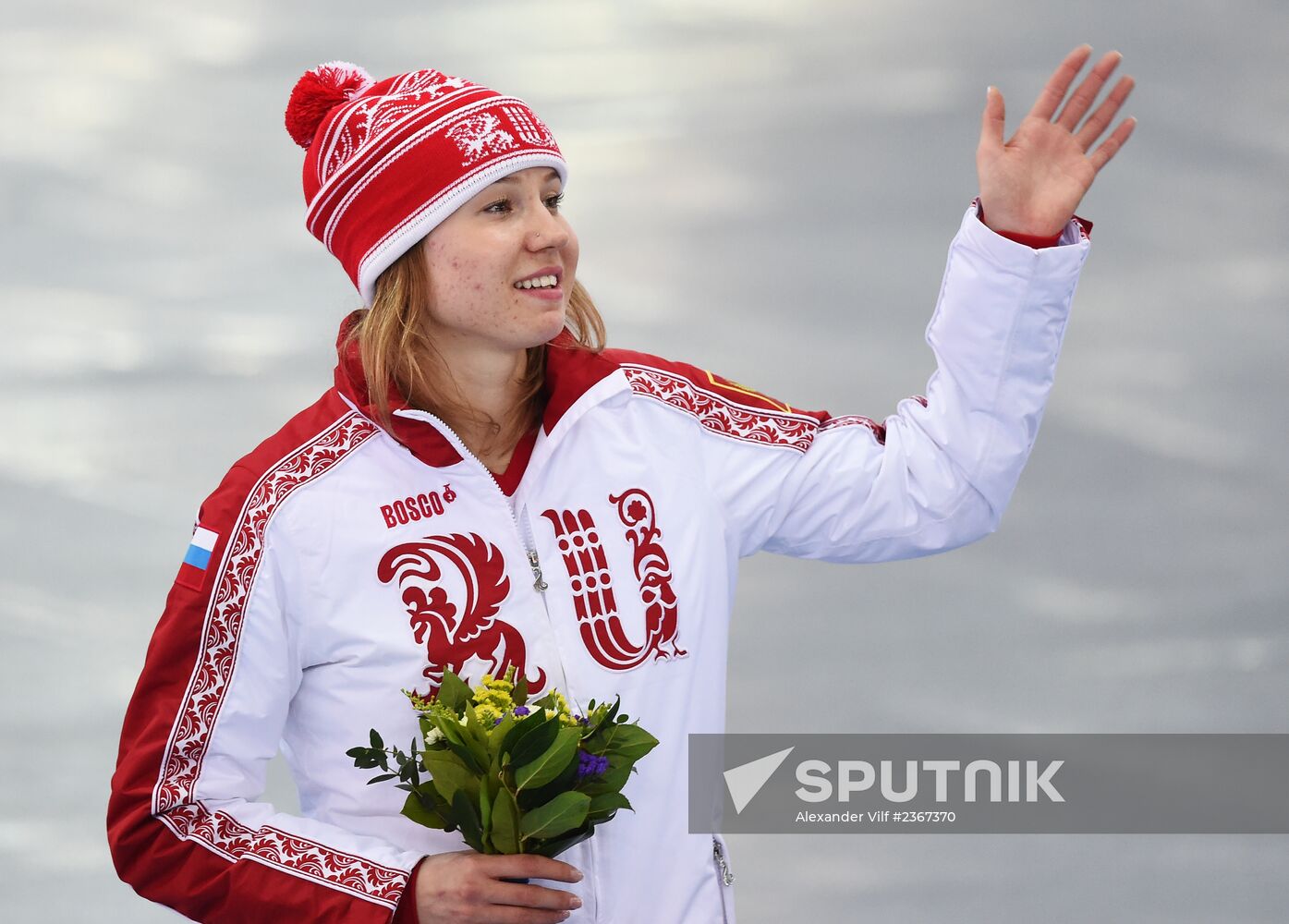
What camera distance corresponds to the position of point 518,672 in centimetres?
236

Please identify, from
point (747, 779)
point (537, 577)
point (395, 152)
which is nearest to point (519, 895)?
point (537, 577)

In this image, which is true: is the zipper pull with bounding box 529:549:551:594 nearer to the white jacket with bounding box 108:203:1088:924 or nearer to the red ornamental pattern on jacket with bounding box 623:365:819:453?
the white jacket with bounding box 108:203:1088:924

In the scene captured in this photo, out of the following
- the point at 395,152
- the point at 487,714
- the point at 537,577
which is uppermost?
the point at 395,152

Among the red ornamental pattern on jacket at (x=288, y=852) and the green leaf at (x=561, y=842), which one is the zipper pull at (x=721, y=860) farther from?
the red ornamental pattern on jacket at (x=288, y=852)

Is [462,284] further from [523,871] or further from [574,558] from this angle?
[523,871]

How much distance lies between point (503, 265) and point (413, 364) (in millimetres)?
194

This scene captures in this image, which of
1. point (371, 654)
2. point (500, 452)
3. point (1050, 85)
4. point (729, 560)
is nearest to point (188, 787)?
point (371, 654)

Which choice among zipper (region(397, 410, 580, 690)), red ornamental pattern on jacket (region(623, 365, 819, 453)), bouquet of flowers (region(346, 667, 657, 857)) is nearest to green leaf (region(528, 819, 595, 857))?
bouquet of flowers (region(346, 667, 657, 857))

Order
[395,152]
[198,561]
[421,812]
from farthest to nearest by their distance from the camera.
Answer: [395,152]
[198,561]
[421,812]

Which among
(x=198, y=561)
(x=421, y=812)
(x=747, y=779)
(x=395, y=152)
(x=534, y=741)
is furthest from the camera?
(x=747, y=779)

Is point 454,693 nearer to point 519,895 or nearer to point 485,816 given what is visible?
point 485,816

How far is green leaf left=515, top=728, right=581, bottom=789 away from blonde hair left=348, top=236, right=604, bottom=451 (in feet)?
1.78

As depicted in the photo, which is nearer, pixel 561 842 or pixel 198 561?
pixel 561 842

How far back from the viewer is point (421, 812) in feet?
7.27
